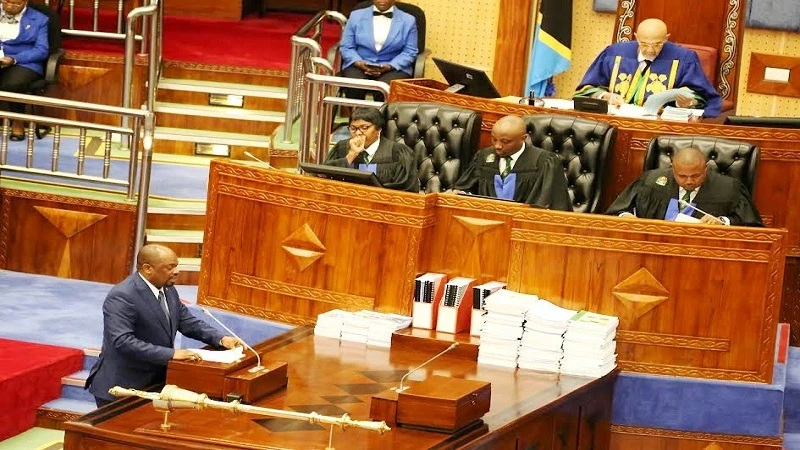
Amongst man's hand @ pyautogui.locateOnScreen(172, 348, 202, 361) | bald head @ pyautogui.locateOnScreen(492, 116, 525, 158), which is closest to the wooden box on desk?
man's hand @ pyautogui.locateOnScreen(172, 348, 202, 361)

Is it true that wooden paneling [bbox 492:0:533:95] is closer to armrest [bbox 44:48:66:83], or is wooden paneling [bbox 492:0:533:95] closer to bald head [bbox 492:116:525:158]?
armrest [bbox 44:48:66:83]

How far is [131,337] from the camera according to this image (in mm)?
6434

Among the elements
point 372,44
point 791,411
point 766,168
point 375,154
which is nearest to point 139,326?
point 375,154

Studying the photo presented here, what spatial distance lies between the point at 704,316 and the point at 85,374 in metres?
2.88

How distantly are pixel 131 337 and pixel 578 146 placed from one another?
9.30 feet

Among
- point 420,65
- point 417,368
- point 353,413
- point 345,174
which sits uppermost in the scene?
point 420,65

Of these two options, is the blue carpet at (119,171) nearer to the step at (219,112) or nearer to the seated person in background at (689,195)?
the step at (219,112)

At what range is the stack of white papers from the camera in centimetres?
722

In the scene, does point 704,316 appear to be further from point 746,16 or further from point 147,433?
point 746,16

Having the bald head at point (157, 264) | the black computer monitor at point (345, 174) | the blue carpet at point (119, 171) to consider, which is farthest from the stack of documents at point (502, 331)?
the blue carpet at point (119, 171)

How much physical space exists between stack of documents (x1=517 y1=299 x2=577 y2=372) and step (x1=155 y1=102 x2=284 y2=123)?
425 centimetres

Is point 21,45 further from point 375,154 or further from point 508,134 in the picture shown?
point 508,134

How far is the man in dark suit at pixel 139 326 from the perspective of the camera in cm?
649

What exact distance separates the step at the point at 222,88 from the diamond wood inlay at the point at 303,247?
3711mm
